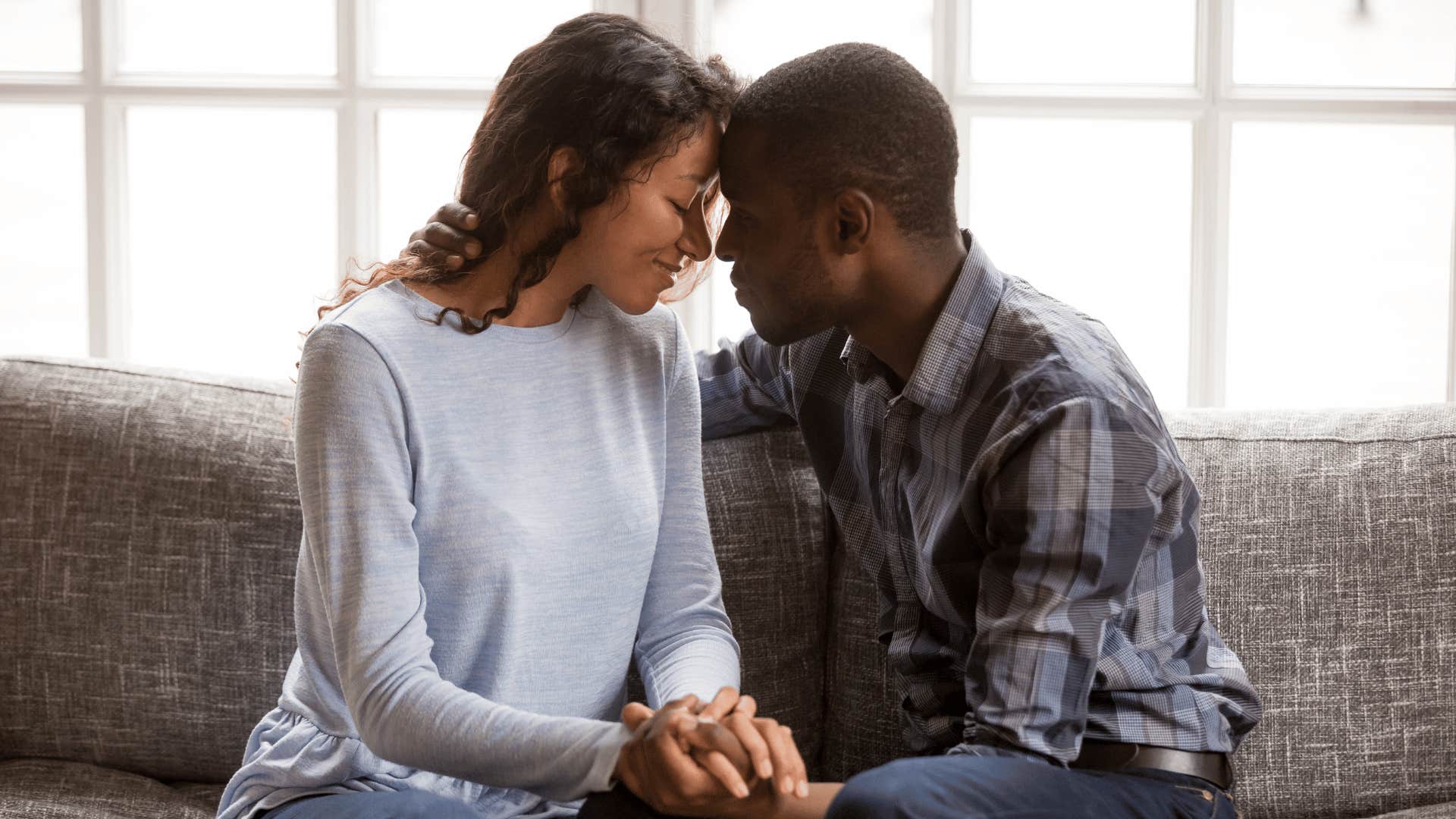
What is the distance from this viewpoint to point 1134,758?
3.98ft

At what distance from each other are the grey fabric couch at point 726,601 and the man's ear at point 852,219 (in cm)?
47

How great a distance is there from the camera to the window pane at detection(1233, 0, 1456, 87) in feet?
6.65

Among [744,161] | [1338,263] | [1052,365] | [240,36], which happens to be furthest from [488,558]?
[1338,263]

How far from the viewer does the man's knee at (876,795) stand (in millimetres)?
1035

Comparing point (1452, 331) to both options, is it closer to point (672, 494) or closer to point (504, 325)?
point (672, 494)

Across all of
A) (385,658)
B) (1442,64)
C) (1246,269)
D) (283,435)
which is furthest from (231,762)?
(1442,64)

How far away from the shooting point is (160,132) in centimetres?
210

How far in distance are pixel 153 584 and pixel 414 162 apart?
861 millimetres

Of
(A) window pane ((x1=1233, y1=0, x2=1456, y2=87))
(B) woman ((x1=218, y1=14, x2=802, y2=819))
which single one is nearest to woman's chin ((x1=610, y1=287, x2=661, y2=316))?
(B) woman ((x1=218, y1=14, x2=802, y2=819))

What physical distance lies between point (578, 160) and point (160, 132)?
1205mm

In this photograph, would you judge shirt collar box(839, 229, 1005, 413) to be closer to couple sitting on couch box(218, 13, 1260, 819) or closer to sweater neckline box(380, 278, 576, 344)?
couple sitting on couch box(218, 13, 1260, 819)

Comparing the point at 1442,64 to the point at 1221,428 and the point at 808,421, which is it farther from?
the point at 808,421

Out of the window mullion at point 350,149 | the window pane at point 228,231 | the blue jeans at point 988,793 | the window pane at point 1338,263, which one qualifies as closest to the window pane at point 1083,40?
the window pane at point 1338,263

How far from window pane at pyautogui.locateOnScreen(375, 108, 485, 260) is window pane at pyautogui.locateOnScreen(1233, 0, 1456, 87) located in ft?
4.19
